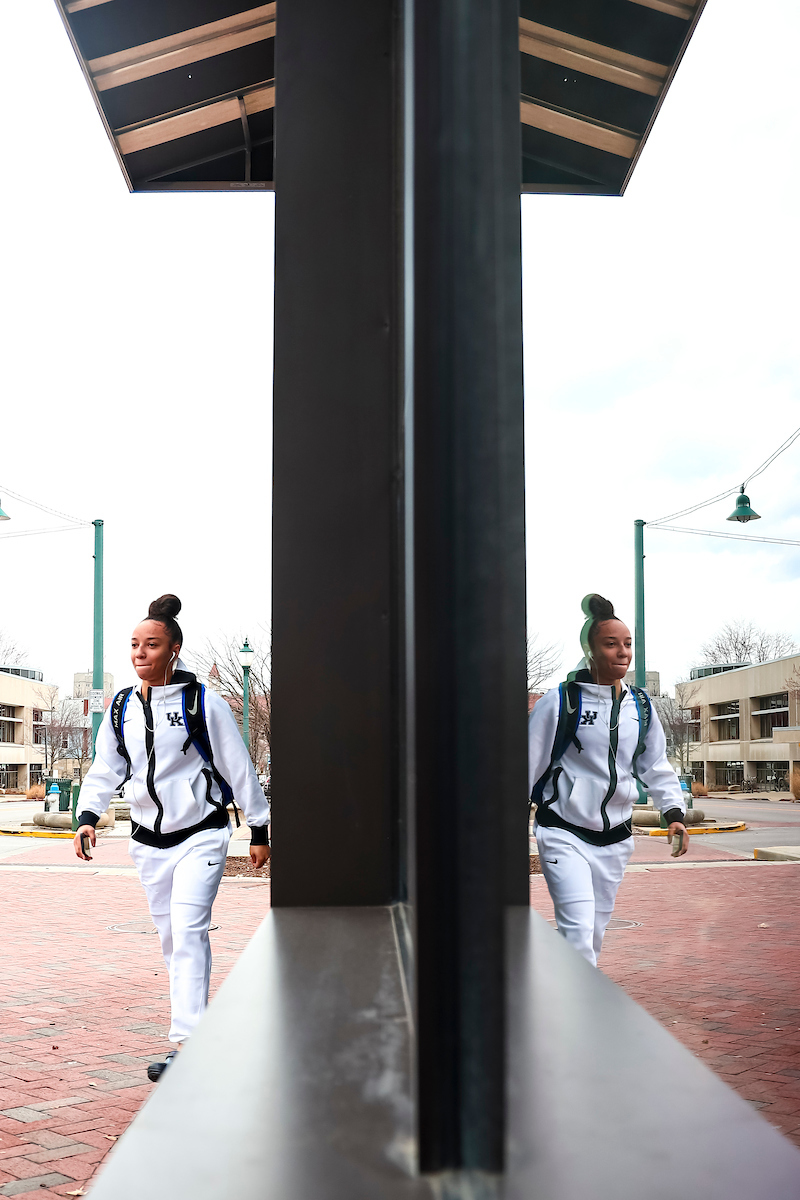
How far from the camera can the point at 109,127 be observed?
4555mm

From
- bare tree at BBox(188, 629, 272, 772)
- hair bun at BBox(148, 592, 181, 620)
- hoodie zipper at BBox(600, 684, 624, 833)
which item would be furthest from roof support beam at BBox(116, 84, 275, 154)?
bare tree at BBox(188, 629, 272, 772)

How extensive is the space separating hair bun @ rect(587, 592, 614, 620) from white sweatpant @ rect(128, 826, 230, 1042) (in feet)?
6.15

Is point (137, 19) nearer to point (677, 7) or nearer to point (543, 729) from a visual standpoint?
point (677, 7)

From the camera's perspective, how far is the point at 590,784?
391cm

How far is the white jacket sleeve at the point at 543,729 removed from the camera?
3852 mm

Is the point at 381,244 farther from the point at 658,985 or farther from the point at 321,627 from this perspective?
the point at 658,985

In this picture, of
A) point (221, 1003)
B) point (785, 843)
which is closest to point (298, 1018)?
point (221, 1003)

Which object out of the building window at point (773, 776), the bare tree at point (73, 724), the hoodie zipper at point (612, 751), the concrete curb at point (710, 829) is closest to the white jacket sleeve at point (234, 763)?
the hoodie zipper at point (612, 751)

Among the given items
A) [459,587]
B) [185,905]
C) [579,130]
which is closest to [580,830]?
[185,905]

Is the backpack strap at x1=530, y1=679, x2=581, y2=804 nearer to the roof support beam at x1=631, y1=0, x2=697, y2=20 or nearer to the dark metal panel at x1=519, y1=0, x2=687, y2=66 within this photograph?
the dark metal panel at x1=519, y1=0, x2=687, y2=66

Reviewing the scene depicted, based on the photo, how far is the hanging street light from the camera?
962 cm

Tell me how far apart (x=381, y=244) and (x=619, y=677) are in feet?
7.79

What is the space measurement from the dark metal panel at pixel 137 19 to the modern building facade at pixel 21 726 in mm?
72011

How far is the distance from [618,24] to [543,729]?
260 centimetres
